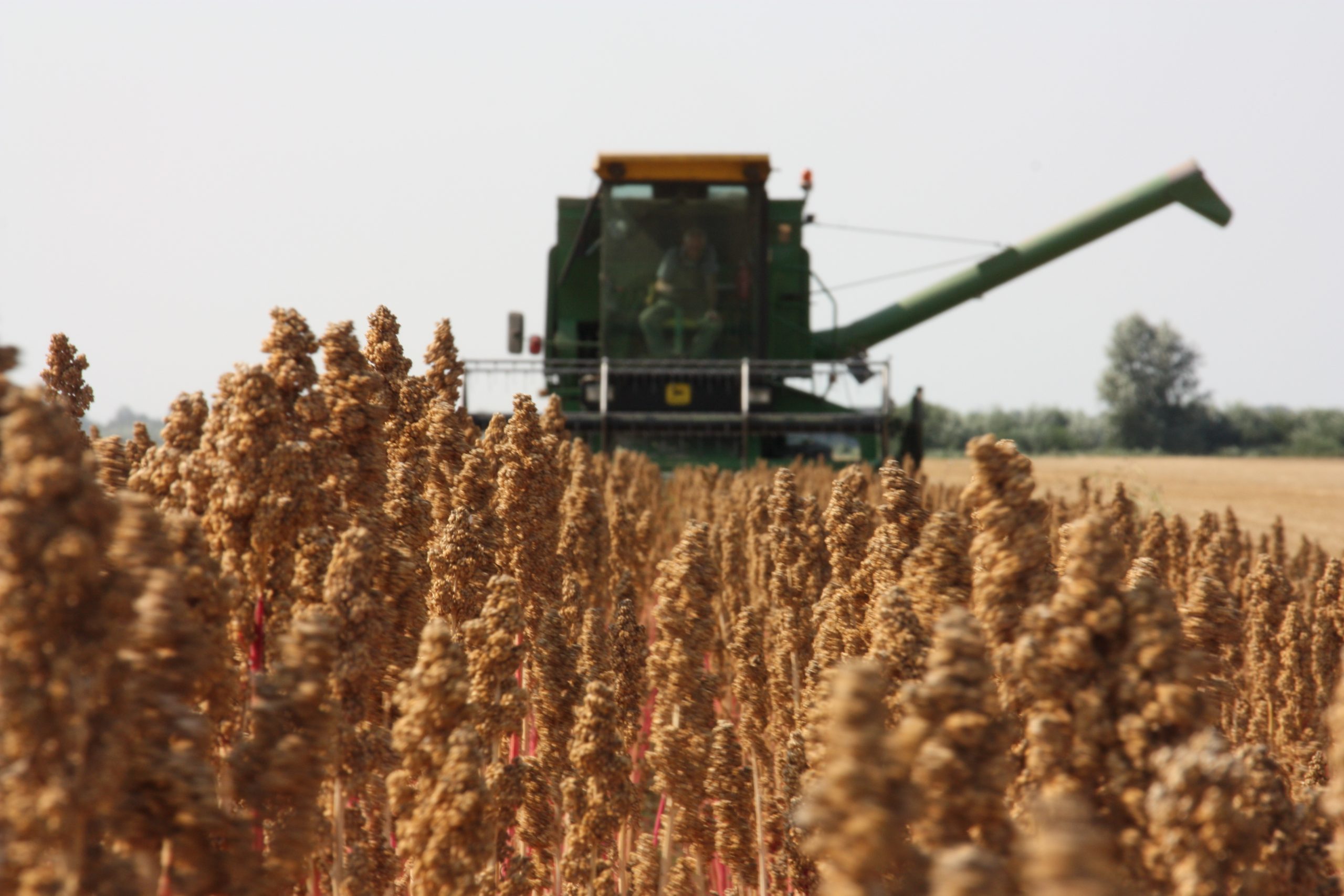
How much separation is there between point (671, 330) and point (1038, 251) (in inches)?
259

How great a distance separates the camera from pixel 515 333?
15484mm

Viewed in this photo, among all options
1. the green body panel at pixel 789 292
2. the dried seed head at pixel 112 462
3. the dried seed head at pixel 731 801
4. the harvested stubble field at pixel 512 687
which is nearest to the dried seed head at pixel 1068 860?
the harvested stubble field at pixel 512 687

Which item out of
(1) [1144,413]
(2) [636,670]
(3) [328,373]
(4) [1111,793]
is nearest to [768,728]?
(2) [636,670]

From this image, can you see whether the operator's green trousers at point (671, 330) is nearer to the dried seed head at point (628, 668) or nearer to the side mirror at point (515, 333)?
the side mirror at point (515, 333)

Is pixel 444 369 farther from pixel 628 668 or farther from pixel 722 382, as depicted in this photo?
pixel 722 382

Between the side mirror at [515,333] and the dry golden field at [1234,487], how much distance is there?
6.27 meters

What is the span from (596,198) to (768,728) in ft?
37.3

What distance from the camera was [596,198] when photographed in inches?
551

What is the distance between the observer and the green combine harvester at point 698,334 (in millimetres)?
13031

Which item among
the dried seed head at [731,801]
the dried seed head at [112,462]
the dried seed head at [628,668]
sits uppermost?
the dried seed head at [112,462]

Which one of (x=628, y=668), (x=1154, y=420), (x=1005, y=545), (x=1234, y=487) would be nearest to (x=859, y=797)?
(x=1005, y=545)

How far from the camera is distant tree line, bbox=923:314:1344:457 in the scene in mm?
79062

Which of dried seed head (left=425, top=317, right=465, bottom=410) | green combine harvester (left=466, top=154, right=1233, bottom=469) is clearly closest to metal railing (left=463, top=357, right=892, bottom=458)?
green combine harvester (left=466, top=154, right=1233, bottom=469)

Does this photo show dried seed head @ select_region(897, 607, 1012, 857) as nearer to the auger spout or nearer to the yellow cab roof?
the yellow cab roof
